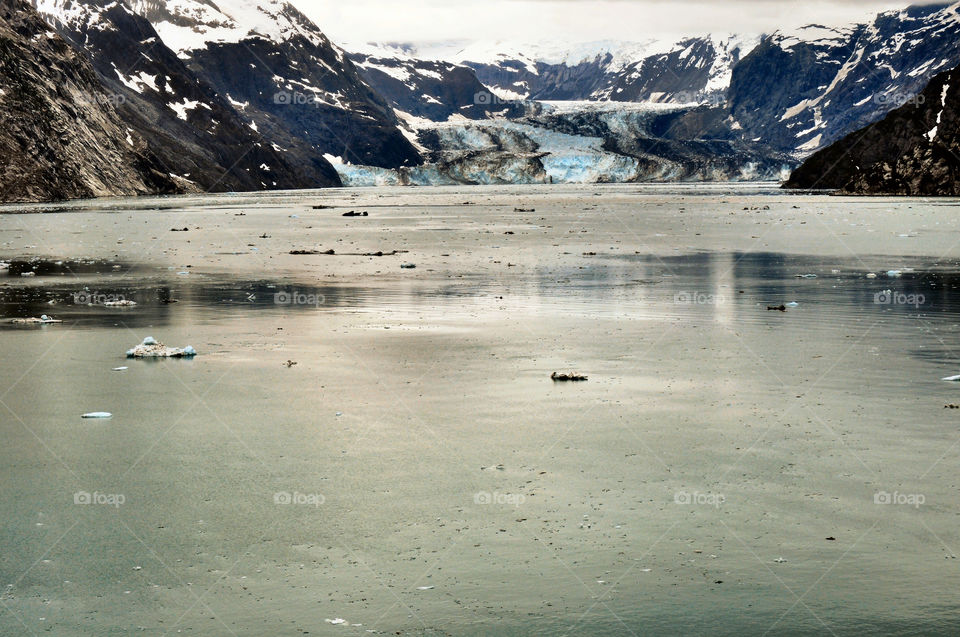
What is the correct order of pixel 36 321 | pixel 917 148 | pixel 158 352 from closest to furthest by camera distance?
pixel 158 352
pixel 36 321
pixel 917 148

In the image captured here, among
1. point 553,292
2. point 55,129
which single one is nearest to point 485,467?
point 553,292

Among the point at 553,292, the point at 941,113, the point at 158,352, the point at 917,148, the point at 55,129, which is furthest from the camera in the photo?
the point at 55,129

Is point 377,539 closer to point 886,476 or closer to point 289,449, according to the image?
point 289,449

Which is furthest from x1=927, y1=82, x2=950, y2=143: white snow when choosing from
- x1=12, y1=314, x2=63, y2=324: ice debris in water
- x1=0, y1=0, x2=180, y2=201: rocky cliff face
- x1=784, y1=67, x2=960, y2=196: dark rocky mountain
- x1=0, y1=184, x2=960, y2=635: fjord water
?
x1=12, y1=314, x2=63, y2=324: ice debris in water

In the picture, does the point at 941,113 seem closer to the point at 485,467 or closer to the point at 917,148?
the point at 917,148

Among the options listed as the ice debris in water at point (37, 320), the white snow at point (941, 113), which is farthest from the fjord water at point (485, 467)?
the white snow at point (941, 113)
